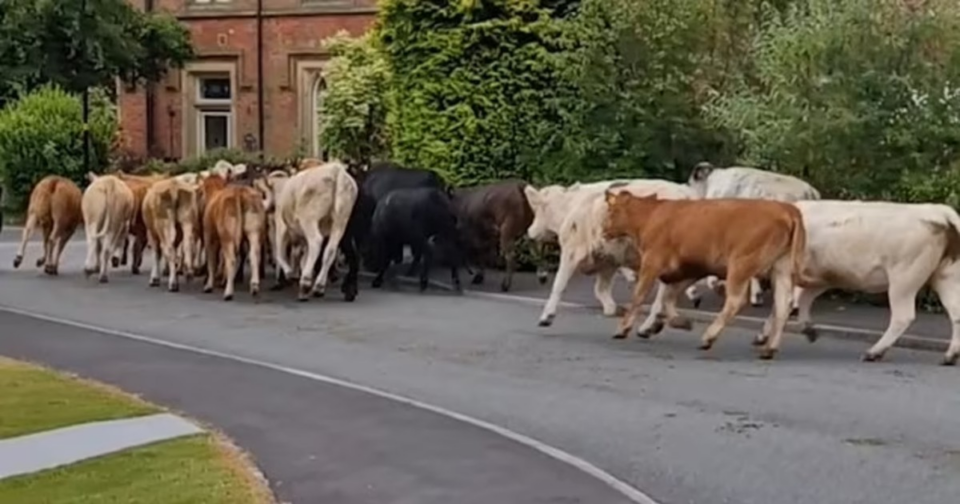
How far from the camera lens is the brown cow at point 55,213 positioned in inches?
1103

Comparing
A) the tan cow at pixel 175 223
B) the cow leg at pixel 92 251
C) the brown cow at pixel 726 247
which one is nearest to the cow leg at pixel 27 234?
the cow leg at pixel 92 251

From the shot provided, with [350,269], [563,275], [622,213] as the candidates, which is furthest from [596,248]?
[350,269]

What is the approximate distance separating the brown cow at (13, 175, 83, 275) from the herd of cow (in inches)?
1.0

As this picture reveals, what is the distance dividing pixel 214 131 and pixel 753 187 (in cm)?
2967

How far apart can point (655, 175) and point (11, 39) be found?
69.5ft

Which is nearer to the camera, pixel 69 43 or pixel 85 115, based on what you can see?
pixel 85 115

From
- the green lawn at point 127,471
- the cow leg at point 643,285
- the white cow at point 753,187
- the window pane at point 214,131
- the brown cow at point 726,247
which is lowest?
the green lawn at point 127,471

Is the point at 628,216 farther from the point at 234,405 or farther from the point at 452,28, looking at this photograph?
the point at 452,28

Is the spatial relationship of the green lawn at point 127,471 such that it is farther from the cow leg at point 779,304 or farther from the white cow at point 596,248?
the white cow at point 596,248

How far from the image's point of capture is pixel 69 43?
43.4m

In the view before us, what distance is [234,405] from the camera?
561 inches

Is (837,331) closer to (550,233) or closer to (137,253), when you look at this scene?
(550,233)

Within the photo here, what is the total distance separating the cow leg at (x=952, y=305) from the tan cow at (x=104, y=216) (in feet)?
45.0

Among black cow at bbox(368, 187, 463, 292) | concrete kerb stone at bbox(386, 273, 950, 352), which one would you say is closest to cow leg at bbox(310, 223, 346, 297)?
black cow at bbox(368, 187, 463, 292)
